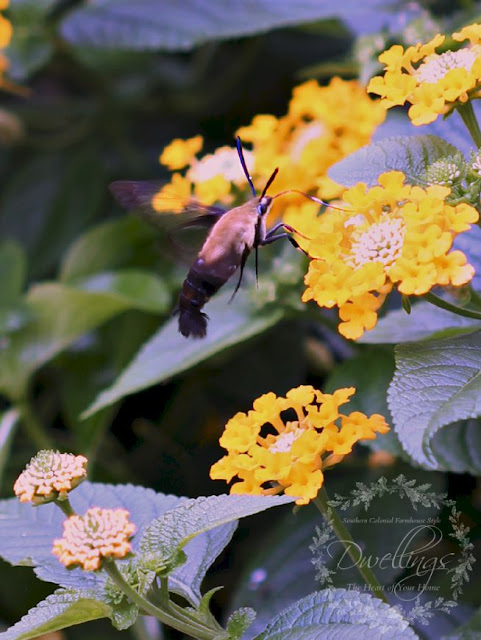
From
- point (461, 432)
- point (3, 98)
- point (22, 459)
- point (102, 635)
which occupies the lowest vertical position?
point (102, 635)

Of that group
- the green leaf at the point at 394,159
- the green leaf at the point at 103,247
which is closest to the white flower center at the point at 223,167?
the green leaf at the point at 103,247

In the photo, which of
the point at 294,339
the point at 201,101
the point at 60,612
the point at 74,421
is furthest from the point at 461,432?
the point at 201,101

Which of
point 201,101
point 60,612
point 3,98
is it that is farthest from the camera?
point 3,98

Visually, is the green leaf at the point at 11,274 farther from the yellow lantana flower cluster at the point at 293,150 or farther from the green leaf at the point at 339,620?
the green leaf at the point at 339,620

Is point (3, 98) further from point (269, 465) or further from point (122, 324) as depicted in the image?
point (269, 465)

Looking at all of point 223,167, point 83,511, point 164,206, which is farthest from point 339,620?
point 223,167

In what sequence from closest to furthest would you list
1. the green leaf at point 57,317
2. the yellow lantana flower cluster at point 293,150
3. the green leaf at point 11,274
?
the yellow lantana flower cluster at point 293,150
the green leaf at point 57,317
the green leaf at point 11,274

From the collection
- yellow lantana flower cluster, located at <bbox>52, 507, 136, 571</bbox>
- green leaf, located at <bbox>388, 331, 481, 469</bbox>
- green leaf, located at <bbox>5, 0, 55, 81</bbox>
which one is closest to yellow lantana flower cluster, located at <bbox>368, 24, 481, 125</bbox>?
green leaf, located at <bbox>388, 331, 481, 469</bbox>
